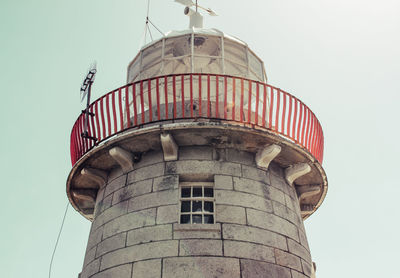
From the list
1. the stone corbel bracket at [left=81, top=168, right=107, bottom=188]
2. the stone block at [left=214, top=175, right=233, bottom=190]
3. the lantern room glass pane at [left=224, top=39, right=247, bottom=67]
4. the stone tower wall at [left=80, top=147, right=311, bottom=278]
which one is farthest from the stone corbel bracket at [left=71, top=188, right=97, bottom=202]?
the lantern room glass pane at [left=224, top=39, right=247, bottom=67]

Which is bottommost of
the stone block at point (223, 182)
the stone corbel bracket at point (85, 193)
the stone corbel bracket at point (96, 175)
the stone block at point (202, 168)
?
the stone block at point (223, 182)

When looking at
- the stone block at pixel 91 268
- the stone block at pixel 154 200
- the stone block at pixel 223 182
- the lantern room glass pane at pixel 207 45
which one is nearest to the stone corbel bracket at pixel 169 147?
the stone block at pixel 154 200

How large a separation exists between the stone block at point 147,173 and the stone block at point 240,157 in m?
1.37

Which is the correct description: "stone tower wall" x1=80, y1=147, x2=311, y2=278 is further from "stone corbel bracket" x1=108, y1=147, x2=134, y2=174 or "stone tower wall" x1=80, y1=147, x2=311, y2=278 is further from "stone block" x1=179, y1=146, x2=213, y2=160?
"stone corbel bracket" x1=108, y1=147, x2=134, y2=174

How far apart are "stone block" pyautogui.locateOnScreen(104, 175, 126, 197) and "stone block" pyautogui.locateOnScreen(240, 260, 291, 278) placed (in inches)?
119

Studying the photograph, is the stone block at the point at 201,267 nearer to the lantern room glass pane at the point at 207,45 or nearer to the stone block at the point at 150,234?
the stone block at the point at 150,234

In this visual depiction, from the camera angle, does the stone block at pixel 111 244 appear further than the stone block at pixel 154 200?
No

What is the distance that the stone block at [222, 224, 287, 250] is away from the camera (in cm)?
661

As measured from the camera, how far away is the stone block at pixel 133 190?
7446 millimetres

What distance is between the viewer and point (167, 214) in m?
6.88

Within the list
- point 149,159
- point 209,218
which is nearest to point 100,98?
point 149,159

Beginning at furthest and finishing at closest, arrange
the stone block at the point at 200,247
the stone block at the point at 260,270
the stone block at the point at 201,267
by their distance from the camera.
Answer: the stone block at the point at 200,247 < the stone block at the point at 260,270 < the stone block at the point at 201,267

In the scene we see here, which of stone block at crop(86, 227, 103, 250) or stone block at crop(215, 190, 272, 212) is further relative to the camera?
stone block at crop(86, 227, 103, 250)

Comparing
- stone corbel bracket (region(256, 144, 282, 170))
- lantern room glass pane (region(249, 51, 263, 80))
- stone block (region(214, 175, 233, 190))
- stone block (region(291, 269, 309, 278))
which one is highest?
lantern room glass pane (region(249, 51, 263, 80))
